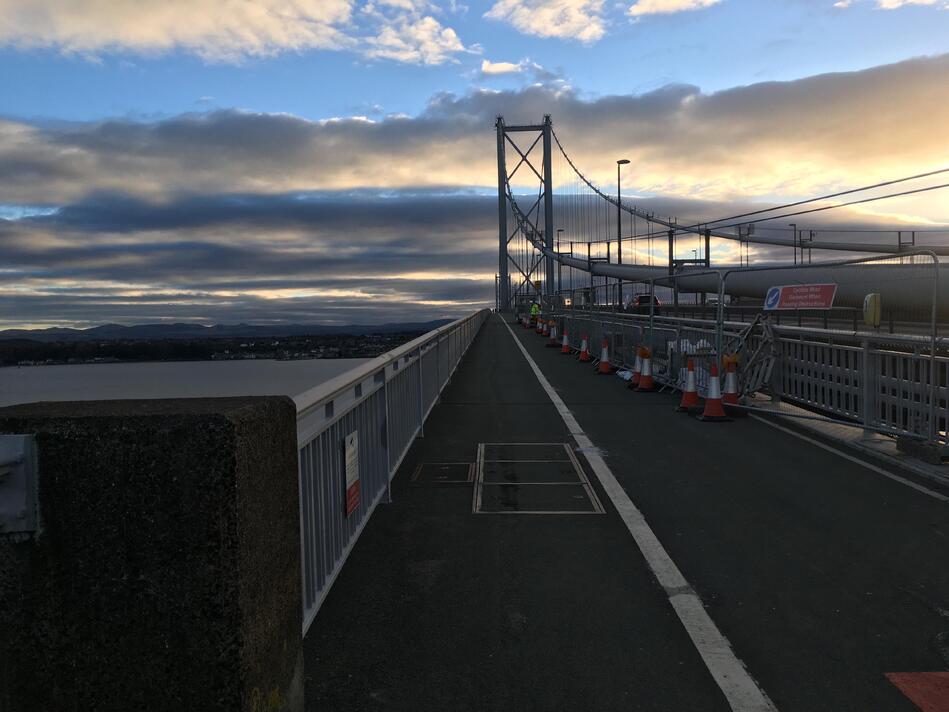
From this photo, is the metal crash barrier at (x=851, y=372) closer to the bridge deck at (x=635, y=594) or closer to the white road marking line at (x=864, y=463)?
the white road marking line at (x=864, y=463)

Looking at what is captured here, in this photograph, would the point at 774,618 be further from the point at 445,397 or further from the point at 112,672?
the point at 445,397

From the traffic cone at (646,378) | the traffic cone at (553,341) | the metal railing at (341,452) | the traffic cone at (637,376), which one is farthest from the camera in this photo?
the traffic cone at (553,341)

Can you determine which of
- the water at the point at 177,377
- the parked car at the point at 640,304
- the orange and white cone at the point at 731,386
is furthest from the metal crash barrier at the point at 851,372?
the parked car at the point at 640,304

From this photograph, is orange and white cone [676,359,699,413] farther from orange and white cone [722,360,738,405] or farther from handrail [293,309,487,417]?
handrail [293,309,487,417]

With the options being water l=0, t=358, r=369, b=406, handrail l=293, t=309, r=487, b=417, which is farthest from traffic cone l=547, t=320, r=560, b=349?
handrail l=293, t=309, r=487, b=417

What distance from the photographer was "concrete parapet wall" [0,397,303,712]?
2.08 meters

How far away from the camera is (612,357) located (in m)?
19.4

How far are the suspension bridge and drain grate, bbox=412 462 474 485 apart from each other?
0.15 feet

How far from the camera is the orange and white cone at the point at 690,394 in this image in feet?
37.0

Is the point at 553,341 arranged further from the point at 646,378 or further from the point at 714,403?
the point at 714,403

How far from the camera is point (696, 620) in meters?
3.83

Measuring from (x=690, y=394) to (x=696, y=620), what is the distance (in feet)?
25.7

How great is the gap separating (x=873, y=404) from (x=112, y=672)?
343 inches

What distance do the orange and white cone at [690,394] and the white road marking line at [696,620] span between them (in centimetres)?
493
